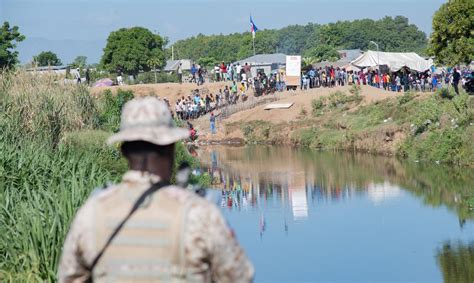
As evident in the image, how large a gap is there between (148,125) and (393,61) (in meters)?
62.2

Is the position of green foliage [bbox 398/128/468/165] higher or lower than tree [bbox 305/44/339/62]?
lower

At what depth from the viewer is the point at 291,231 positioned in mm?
26359

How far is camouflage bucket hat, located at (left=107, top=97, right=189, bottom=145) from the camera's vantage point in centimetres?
407

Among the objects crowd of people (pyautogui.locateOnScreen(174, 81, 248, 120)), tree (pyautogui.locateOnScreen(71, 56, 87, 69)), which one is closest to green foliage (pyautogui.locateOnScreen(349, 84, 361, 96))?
crowd of people (pyautogui.locateOnScreen(174, 81, 248, 120))

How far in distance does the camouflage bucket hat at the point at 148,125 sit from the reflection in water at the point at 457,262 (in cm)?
1622

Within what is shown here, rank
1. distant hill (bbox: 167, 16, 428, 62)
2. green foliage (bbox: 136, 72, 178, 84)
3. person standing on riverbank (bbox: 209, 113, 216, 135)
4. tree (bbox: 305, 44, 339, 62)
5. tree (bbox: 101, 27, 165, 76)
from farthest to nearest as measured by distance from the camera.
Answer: distant hill (bbox: 167, 16, 428, 62) < tree (bbox: 305, 44, 339, 62) < tree (bbox: 101, 27, 165, 76) < green foliage (bbox: 136, 72, 178, 84) < person standing on riverbank (bbox: 209, 113, 216, 135)

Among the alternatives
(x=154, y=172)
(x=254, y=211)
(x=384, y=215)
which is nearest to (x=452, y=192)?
(x=384, y=215)

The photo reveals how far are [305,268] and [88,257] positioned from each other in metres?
17.8

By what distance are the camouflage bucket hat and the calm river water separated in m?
16.2

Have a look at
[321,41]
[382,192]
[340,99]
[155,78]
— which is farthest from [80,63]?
[321,41]

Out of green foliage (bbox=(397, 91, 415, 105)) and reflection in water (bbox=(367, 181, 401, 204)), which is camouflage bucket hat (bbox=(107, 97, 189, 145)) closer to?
reflection in water (bbox=(367, 181, 401, 204))

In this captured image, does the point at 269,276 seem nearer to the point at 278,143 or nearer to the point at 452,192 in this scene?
the point at 452,192

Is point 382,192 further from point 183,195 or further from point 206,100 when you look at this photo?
point 183,195

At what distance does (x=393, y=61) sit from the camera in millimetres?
65375
